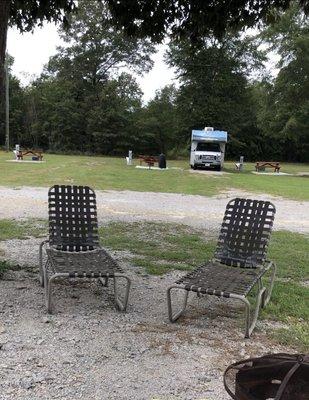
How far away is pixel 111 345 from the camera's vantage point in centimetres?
377

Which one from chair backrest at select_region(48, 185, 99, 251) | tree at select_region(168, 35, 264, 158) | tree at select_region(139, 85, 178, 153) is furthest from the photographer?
tree at select_region(139, 85, 178, 153)

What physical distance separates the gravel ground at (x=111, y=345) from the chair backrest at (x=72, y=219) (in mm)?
466

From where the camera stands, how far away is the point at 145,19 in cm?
749

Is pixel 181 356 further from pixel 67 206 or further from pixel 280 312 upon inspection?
pixel 67 206

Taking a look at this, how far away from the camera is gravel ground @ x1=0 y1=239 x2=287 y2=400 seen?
3141mm

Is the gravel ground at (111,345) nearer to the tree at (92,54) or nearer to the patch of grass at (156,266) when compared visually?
the patch of grass at (156,266)

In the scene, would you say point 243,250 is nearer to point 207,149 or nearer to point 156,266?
point 156,266

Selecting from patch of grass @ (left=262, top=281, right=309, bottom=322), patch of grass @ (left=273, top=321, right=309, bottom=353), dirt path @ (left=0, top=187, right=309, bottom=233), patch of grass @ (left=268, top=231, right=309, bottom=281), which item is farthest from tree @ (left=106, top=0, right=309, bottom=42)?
patch of grass @ (left=273, top=321, right=309, bottom=353)

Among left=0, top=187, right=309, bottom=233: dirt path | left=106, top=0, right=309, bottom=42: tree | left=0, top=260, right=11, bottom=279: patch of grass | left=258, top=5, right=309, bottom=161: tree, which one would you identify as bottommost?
left=0, top=187, right=309, bottom=233: dirt path

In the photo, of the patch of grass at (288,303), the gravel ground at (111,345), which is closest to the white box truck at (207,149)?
the patch of grass at (288,303)

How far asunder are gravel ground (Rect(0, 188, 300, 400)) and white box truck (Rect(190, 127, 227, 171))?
23.1 metres

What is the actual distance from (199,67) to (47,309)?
39393 mm

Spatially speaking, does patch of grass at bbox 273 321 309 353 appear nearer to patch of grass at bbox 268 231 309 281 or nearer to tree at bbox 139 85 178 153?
patch of grass at bbox 268 231 309 281

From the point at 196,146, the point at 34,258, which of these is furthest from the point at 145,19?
the point at 196,146
